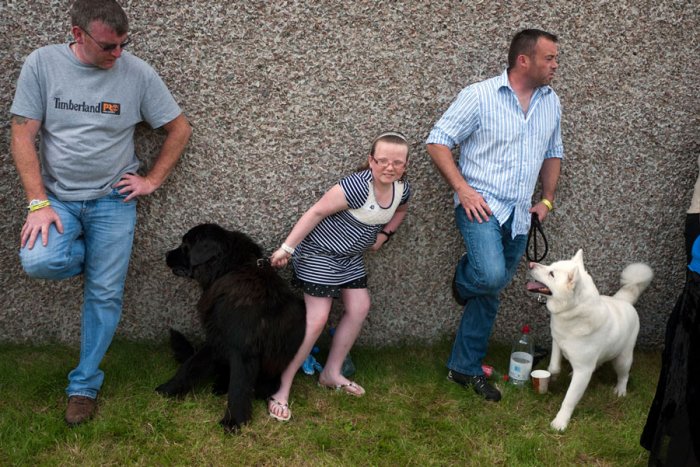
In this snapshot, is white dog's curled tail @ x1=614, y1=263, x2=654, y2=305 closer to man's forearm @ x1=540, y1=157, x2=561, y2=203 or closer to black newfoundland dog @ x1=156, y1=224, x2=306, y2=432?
man's forearm @ x1=540, y1=157, x2=561, y2=203

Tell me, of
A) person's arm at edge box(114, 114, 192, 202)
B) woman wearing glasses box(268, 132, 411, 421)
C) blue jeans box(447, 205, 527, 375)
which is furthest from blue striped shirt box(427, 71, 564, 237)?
person's arm at edge box(114, 114, 192, 202)

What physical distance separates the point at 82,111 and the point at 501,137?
2.22m

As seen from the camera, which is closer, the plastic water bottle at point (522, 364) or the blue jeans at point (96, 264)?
the blue jeans at point (96, 264)

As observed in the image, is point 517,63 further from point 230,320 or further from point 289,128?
point 230,320

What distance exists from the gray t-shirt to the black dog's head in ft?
1.73

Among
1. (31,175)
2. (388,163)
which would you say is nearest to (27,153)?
(31,175)

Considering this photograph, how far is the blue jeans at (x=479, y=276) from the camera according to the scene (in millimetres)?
3523

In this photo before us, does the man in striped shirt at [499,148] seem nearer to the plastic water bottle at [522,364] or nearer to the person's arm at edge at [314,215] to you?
the plastic water bottle at [522,364]

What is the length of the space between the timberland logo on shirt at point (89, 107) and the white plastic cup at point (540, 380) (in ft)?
9.21

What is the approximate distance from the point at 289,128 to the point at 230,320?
1.23 metres

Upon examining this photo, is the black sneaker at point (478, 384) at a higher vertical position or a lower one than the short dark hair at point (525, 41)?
lower

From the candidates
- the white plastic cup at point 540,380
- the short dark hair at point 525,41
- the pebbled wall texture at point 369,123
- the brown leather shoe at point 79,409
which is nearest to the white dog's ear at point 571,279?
the white plastic cup at point 540,380

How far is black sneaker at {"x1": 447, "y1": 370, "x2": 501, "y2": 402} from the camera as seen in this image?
3697 millimetres

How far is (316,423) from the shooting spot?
3.35 m
